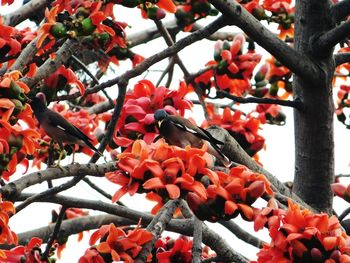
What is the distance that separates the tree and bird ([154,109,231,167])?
0.05 m

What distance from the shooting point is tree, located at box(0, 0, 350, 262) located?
2.72 metres

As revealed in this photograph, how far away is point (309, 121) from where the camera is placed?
13.2ft

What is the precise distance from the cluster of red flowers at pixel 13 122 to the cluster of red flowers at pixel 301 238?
806 mm

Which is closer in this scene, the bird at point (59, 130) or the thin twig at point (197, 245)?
the thin twig at point (197, 245)

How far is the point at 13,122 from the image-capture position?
304cm

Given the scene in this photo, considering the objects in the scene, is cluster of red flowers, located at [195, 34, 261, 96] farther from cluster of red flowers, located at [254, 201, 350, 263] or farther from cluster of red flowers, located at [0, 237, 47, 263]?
cluster of red flowers, located at [254, 201, 350, 263]

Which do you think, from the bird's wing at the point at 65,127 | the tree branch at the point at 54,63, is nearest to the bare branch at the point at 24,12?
the tree branch at the point at 54,63

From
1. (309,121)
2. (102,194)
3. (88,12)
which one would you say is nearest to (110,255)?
(88,12)

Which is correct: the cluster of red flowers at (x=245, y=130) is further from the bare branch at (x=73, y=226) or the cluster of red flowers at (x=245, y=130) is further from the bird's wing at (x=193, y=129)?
the bird's wing at (x=193, y=129)

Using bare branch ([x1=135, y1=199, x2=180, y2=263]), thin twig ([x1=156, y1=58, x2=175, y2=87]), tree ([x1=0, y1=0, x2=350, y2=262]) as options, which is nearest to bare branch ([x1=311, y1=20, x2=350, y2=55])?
tree ([x1=0, y1=0, x2=350, y2=262])

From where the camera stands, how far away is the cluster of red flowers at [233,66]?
5211 mm

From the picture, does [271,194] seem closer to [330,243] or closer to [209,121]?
[330,243]

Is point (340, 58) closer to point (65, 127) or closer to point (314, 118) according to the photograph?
point (314, 118)

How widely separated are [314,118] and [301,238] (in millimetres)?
1445
